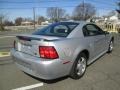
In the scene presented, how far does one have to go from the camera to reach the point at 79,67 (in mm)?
4984

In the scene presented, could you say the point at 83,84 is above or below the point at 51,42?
below

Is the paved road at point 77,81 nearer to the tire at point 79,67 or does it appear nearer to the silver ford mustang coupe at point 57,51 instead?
the tire at point 79,67

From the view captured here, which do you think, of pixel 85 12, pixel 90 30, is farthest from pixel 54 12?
pixel 90 30

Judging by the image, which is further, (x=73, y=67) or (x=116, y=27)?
(x=116, y=27)

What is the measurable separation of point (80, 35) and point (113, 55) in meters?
3.15

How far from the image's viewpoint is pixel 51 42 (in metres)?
→ 4.11

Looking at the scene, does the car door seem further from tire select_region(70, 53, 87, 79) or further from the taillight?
the taillight

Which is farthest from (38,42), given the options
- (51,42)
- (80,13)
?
(80,13)

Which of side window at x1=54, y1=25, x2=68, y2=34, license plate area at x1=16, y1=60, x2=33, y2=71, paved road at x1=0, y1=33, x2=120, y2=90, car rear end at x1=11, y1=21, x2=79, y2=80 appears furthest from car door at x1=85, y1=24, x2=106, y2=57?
license plate area at x1=16, y1=60, x2=33, y2=71

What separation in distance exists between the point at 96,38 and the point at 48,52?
236 centimetres

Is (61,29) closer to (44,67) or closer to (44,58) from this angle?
(44,58)

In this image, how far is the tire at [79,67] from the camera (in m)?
4.72

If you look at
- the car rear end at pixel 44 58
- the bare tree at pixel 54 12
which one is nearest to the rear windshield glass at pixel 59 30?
the car rear end at pixel 44 58

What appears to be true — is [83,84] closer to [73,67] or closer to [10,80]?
[73,67]
